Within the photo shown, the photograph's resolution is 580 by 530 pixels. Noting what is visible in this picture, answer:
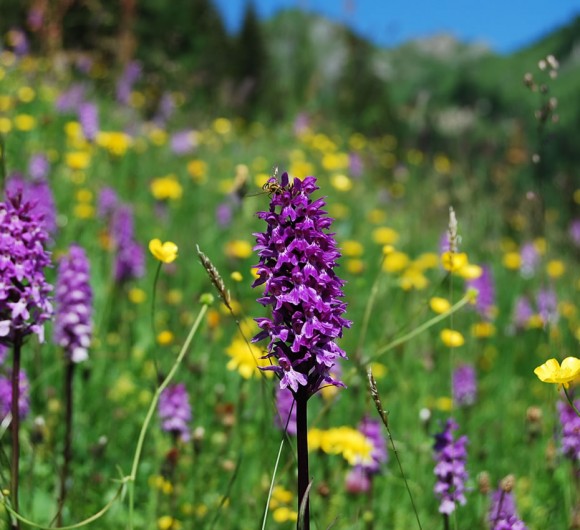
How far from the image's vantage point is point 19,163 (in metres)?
4.96

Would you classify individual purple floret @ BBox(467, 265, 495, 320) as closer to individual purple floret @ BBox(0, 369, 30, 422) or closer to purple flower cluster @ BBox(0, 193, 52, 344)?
individual purple floret @ BBox(0, 369, 30, 422)

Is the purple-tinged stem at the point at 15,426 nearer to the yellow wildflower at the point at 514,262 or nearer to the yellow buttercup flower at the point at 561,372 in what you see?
the yellow buttercup flower at the point at 561,372

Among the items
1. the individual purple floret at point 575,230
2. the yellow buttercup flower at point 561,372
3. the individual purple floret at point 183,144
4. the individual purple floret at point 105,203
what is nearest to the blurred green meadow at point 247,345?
the individual purple floret at point 183,144

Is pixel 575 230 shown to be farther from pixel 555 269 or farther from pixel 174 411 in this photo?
pixel 174 411

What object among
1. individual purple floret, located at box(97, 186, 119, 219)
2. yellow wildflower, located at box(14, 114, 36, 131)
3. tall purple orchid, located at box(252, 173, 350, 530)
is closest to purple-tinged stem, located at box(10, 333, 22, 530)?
tall purple orchid, located at box(252, 173, 350, 530)

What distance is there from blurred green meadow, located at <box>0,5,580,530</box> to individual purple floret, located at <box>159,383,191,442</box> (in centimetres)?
5

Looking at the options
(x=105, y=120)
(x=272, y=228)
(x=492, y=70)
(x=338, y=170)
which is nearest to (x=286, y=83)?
(x=338, y=170)

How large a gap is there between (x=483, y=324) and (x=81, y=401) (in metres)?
2.46

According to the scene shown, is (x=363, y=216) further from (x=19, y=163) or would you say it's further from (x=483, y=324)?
(x=19, y=163)

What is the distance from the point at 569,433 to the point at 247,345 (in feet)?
3.37

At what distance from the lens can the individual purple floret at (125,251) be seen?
350 centimetres

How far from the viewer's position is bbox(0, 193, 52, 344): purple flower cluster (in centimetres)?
140

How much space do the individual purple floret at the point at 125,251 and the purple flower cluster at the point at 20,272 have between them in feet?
6.58

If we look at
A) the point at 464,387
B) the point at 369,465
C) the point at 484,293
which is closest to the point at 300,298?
the point at 369,465
